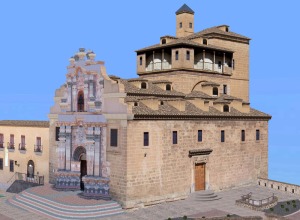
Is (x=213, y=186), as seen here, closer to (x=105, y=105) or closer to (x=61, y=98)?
(x=105, y=105)

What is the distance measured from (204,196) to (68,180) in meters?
11.7

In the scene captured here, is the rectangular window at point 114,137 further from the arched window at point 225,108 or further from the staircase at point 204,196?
the arched window at point 225,108

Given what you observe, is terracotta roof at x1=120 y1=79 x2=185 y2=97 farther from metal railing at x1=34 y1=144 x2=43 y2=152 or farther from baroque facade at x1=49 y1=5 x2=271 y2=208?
metal railing at x1=34 y1=144 x2=43 y2=152

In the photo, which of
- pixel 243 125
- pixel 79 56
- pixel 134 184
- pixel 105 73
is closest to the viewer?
pixel 134 184

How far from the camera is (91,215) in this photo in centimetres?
2598

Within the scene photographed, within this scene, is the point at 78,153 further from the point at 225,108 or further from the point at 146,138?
the point at 225,108

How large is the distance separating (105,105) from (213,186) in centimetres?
1281

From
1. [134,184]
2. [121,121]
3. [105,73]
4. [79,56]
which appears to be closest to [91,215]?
[134,184]

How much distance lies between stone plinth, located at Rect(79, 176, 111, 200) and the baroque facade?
3.1 inches

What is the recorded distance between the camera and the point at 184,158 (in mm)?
31531

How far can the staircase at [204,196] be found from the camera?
31312 mm

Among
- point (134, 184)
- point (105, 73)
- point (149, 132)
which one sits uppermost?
point (105, 73)

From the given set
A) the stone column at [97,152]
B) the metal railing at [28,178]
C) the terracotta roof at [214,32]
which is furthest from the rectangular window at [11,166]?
the terracotta roof at [214,32]

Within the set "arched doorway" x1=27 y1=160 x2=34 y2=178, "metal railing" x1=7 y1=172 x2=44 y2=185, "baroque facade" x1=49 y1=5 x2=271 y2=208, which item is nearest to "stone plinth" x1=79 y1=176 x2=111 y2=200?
"baroque facade" x1=49 y1=5 x2=271 y2=208
